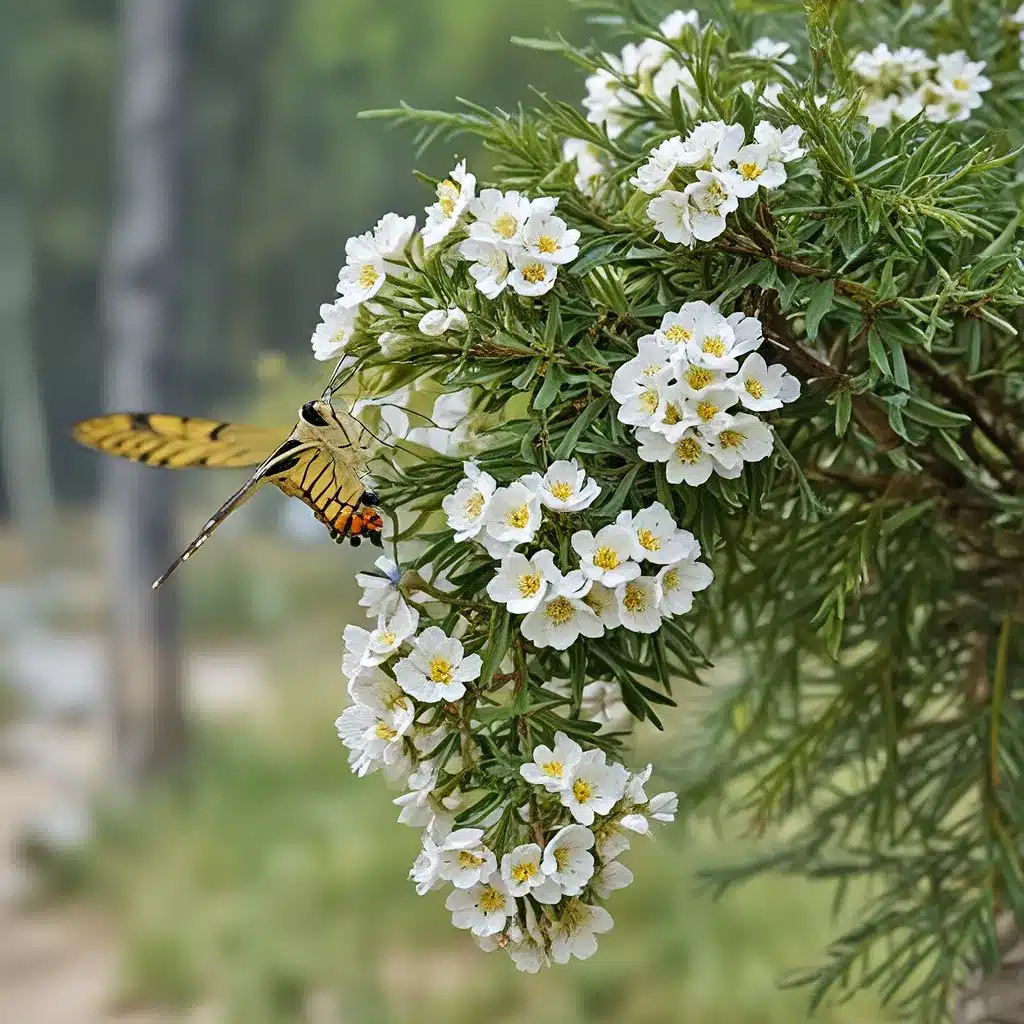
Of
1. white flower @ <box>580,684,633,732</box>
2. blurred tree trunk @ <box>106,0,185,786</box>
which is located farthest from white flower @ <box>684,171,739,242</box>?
blurred tree trunk @ <box>106,0,185,786</box>

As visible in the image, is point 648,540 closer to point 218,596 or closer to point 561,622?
point 561,622

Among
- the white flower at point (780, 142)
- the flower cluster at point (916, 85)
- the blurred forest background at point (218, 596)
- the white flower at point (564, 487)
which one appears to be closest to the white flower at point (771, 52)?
the flower cluster at point (916, 85)

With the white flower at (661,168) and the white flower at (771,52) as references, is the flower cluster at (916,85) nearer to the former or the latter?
the white flower at (771,52)

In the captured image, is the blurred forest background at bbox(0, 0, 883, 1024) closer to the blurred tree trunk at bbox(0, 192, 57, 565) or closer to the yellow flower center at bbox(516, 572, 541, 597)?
the blurred tree trunk at bbox(0, 192, 57, 565)

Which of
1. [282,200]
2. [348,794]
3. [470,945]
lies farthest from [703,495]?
[282,200]

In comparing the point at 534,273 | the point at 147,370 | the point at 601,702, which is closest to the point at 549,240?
the point at 534,273
